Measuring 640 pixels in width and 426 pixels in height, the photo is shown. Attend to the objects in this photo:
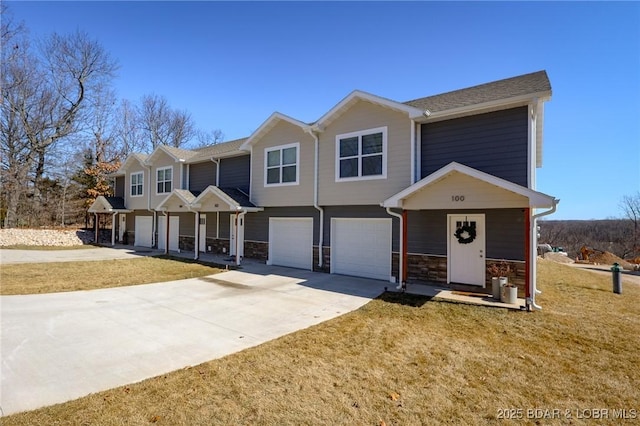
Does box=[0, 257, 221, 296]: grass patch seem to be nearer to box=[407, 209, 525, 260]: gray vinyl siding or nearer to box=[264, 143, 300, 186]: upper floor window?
box=[264, 143, 300, 186]: upper floor window

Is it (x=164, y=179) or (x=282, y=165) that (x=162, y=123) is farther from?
(x=282, y=165)

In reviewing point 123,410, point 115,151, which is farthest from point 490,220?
point 115,151

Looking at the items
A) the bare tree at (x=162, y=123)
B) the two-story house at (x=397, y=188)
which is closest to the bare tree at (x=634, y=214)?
the two-story house at (x=397, y=188)

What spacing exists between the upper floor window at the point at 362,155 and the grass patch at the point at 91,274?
629 cm

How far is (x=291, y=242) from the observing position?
13.5 metres

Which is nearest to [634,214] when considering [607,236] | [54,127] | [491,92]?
[607,236]

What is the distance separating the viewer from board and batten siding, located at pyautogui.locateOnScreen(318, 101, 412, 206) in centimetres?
1002

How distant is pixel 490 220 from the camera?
8.96m

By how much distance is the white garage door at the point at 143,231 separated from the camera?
21400 mm

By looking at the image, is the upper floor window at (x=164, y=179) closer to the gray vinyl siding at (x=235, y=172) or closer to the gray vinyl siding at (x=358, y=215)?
the gray vinyl siding at (x=235, y=172)

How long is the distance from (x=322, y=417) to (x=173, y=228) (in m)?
18.7

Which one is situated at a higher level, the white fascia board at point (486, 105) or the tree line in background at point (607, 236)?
the white fascia board at point (486, 105)

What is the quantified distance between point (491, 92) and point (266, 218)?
9.81 metres

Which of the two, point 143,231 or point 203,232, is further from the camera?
point 143,231
